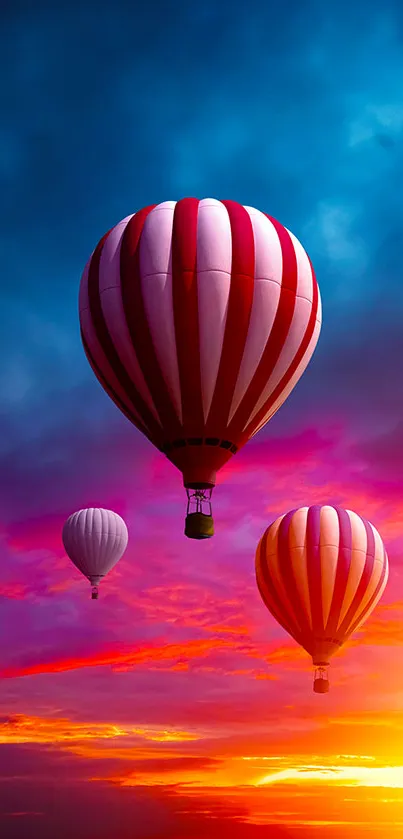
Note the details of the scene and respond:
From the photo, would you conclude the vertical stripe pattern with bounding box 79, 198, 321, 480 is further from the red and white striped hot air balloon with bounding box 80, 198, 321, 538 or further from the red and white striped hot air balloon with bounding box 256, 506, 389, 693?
the red and white striped hot air balloon with bounding box 256, 506, 389, 693

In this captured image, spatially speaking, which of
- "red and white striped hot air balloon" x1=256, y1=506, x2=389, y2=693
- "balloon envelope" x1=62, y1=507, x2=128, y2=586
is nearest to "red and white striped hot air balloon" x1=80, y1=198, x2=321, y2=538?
"red and white striped hot air balloon" x1=256, y1=506, x2=389, y2=693

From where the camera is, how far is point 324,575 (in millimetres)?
39938

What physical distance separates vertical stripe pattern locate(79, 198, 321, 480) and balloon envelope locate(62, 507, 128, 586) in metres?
22.9

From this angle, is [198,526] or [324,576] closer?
[198,526]

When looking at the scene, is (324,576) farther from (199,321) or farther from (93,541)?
(93,541)

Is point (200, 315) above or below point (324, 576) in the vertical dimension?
above

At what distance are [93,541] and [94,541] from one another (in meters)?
0.05

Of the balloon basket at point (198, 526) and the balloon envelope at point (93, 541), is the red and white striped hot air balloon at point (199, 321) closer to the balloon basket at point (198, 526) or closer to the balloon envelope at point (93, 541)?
the balloon basket at point (198, 526)

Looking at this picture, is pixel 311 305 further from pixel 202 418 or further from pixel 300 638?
pixel 300 638

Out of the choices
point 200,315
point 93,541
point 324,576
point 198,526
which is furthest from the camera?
point 93,541

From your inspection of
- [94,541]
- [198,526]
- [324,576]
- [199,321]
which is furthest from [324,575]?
[94,541]

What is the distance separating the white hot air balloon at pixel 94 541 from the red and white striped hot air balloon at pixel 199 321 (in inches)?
897

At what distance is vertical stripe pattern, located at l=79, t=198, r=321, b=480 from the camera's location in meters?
28.7

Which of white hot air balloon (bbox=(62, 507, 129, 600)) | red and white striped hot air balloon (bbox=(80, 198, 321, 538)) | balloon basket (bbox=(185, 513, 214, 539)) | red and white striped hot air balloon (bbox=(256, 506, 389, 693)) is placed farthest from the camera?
white hot air balloon (bbox=(62, 507, 129, 600))
